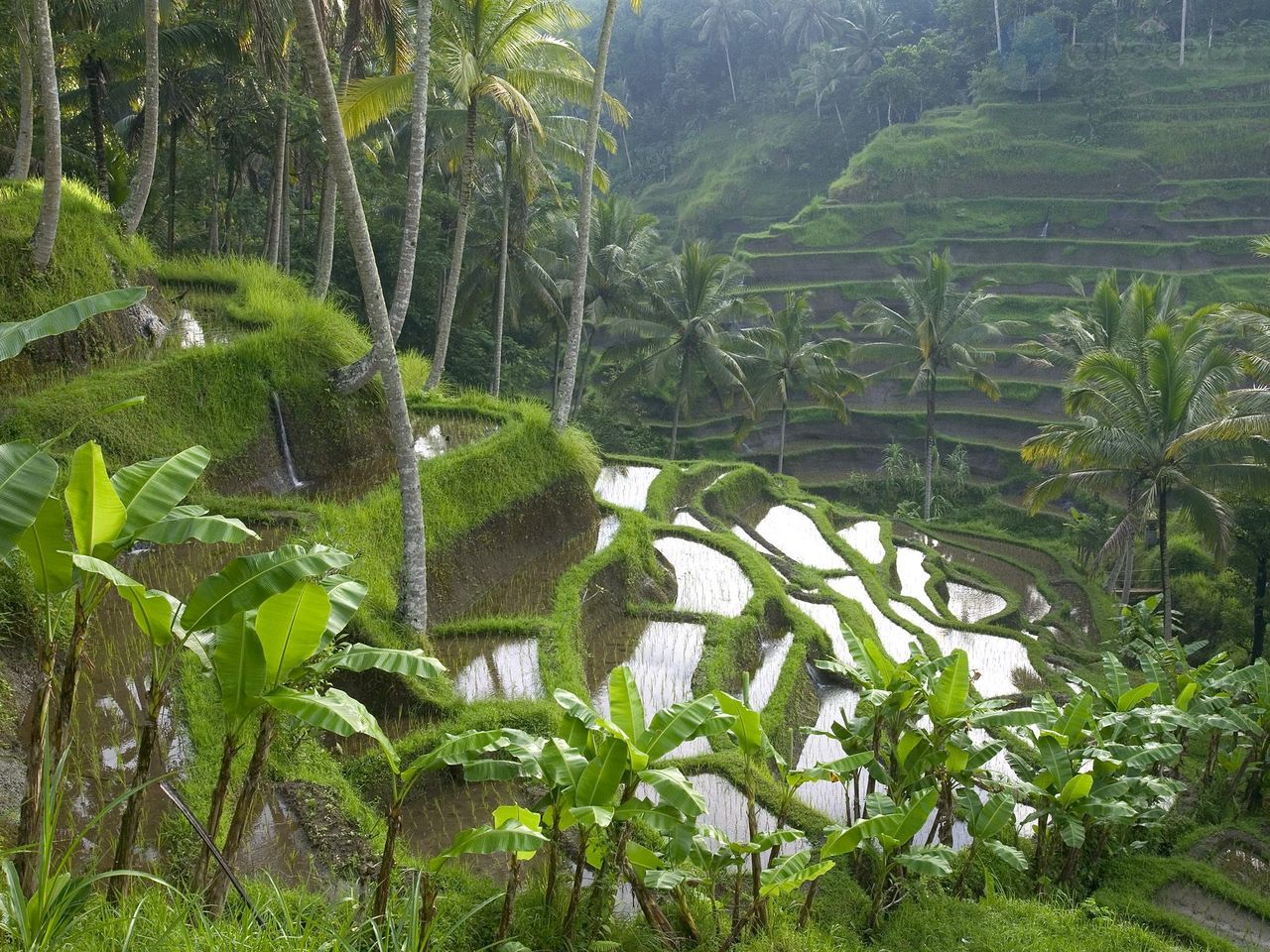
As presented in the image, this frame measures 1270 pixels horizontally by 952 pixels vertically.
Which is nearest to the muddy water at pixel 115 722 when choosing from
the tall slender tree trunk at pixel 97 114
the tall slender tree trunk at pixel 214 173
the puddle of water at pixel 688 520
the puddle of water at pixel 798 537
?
the tall slender tree trunk at pixel 97 114

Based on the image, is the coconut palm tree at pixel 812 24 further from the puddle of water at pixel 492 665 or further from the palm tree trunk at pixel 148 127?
the puddle of water at pixel 492 665

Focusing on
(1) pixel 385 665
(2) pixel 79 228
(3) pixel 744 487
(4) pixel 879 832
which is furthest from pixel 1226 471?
(2) pixel 79 228

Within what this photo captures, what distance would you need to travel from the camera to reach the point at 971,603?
Result: 1789 cm

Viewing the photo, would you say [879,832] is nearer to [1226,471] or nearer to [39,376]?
[39,376]

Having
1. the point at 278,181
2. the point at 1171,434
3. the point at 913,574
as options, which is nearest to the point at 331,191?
the point at 278,181

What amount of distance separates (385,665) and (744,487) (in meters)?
16.5

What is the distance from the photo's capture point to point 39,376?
9039 millimetres

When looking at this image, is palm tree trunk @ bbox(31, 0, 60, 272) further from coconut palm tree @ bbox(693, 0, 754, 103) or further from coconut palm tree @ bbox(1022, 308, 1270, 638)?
coconut palm tree @ bbox(693, 0, 754, 103)

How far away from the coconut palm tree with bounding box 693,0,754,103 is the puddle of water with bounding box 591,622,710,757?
50662 millimetres

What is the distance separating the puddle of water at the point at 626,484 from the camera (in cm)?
1695

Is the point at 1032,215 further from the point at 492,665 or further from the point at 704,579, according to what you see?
the point at 492,665

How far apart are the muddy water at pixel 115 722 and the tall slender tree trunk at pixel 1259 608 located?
15305mm

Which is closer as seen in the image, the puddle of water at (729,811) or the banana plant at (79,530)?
the banana plant at (79,530)

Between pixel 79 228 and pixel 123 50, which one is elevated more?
pixel 123 50
